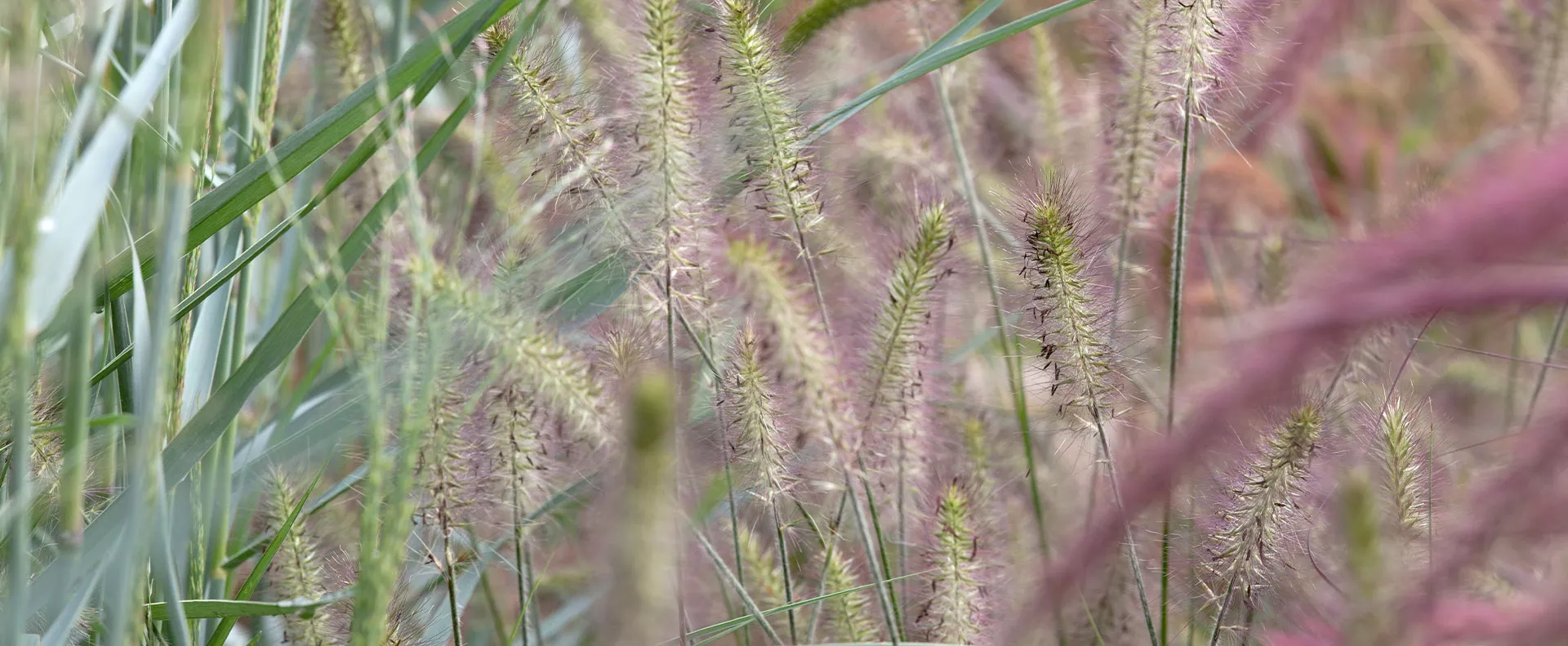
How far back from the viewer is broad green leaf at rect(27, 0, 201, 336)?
391 mm

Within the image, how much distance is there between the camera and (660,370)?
1.86ft

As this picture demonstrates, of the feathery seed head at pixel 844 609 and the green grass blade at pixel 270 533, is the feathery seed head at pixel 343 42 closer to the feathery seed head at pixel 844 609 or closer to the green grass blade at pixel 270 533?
the green grass blade at pixel 270 533

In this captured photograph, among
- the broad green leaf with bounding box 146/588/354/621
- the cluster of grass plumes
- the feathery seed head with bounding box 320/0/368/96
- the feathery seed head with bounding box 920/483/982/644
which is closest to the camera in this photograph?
the cluster of grass plumes

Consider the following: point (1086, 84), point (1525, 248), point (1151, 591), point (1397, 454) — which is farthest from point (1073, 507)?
point (1525, 248)

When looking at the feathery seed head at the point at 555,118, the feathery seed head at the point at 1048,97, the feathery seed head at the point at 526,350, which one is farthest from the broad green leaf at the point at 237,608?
the feathery seed head at the point at 1048,97

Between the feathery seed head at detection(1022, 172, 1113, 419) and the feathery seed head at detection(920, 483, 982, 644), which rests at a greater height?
the feathery seed head at detection(1022, 172, 1113, 419)

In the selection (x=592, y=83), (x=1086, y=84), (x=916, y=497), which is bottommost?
(x=916, y=497)

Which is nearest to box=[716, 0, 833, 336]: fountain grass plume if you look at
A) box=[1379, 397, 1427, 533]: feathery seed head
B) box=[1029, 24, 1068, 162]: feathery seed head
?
box=[1379, 397, 1427, 533]: feathery seed head

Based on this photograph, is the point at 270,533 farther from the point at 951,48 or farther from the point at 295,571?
the point at 951,48

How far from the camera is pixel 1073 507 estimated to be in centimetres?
99

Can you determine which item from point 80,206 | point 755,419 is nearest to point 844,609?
point 755,419

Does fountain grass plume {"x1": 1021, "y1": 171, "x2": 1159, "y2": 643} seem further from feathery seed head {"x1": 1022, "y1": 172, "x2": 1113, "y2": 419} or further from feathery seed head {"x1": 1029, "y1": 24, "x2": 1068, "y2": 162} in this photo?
feathery seed head {"x1": 1029, "y1": 24, "x2": 1068, "y2": 162}

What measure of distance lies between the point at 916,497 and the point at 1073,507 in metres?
0.28

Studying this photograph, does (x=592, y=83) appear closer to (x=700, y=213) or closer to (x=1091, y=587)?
(x=700, y=213)
